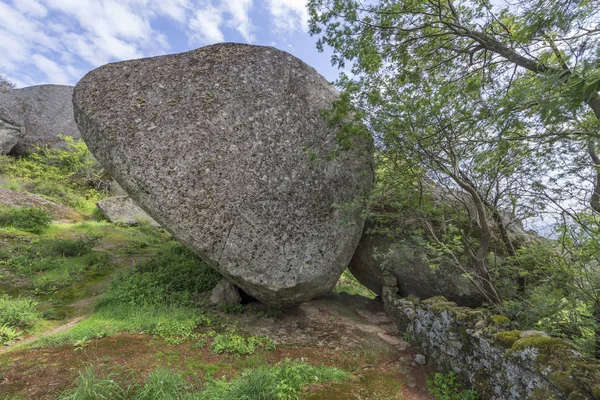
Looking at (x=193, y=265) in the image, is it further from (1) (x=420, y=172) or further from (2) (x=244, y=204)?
(1) (x=420, y=172)

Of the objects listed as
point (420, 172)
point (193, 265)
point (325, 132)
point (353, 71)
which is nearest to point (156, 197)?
point (193, 265)

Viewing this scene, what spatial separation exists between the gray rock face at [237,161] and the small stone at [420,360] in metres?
2.70

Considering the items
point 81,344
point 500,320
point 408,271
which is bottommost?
point 81,344

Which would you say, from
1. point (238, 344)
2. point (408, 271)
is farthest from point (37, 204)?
point (408, 271)

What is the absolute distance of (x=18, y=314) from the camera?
6660mm

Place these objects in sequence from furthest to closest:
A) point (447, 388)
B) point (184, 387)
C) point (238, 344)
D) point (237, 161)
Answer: point (237, 161) → point (238, 344) → point (447, 388) → point (184, 387)

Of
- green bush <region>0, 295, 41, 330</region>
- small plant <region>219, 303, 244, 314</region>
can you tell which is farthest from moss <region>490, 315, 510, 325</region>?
green bush <region>0, 295, 41, 330</region>

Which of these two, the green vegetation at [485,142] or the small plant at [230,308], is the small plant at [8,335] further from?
the green vegetation at [485,142]

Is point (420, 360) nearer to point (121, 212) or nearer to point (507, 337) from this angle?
point (507, 337)

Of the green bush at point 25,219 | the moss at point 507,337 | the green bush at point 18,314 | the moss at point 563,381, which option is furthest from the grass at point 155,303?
the green bush at point 25,219

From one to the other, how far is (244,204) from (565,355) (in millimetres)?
6648

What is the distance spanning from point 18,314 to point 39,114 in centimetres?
2823

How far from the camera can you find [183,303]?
8.08 metres

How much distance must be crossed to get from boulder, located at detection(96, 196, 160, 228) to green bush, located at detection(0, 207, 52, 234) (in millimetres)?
4539
